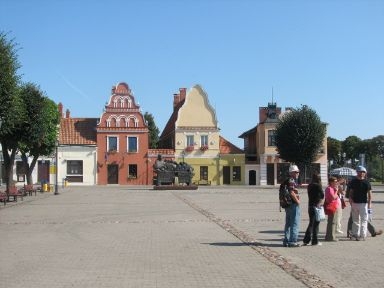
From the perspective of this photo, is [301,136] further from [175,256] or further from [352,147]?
[352,147]

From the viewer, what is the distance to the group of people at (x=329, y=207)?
12.3 meters

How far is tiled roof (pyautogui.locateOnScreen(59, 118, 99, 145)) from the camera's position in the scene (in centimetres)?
6488

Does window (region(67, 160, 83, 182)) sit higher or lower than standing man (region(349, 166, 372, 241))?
higher

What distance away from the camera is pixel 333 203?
13547 millimetres

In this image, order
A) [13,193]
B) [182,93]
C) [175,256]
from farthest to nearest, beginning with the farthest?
1. [182,93]
2. [13,193]
3. [175,256]

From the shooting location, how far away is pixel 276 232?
Answer: 1531 centimetres

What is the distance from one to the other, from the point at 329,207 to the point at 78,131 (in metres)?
55.3

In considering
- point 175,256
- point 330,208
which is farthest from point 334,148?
point 175,256

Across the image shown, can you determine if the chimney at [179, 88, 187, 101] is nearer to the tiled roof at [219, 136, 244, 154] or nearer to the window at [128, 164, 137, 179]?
the tiled roof at [219, 136, 244, 154]

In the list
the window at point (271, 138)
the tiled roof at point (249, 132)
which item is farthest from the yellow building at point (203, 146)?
the tiled roof at point (249, 132)

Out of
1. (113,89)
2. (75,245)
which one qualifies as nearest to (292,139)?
(113,89)

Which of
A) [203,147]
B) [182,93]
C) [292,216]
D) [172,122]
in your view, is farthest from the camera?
[182,93]

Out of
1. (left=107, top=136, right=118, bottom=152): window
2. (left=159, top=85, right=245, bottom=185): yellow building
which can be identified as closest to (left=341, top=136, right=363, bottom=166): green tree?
(left=159, top=85, right=245, bottom=185): yellow building

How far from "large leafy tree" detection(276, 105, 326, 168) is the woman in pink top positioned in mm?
45339
